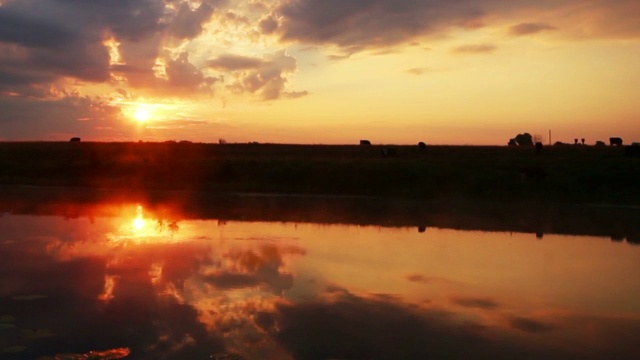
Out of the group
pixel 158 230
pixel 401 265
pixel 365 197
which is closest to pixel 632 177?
pixel 365 197

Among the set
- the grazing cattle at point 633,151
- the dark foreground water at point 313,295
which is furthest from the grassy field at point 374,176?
the dark foreground water at point 313,295

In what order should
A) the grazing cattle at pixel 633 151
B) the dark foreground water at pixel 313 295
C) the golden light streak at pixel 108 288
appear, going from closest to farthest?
the dark foreground water at pixel 313 295 → the golden light streak at pixel 108 288 → the grazing cattle at pixel 633 151

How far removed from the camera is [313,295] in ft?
37.0

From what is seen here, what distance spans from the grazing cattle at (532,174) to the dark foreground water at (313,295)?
537 inches

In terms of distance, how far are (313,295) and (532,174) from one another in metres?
24.4

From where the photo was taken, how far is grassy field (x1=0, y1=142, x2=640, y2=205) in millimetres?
31469

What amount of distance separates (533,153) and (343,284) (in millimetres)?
37307

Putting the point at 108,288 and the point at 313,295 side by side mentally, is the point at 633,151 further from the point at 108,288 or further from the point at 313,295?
the point at 108,288

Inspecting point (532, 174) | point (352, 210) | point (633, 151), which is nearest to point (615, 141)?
point (633, 151)

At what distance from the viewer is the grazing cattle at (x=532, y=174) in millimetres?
32375

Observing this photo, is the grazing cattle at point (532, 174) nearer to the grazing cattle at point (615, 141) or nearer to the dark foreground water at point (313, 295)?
the dark foreground water at point (313, 295)

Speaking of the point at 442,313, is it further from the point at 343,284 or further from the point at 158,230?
the point at 158,230

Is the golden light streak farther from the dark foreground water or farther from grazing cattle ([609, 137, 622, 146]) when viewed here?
grazing cattle ([609, 137, 622, 146])

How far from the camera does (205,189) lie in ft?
116
